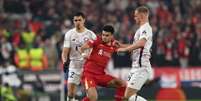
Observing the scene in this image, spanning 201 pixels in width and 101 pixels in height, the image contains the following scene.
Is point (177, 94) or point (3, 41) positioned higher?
point (3, 41)

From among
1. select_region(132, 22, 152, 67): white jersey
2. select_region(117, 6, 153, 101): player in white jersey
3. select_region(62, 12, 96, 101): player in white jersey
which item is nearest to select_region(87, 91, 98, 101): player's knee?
select_region(117, 6, 153, 101): player in white jersey

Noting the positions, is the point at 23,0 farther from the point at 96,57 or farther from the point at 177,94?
the point at 96,57

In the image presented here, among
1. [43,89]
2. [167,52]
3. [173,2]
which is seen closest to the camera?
[43,89]

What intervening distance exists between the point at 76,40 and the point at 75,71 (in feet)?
2.79

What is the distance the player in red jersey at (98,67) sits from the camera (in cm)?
1680

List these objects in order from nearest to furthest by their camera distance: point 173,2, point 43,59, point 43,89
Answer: point 43,89 < point 43,59 < point 173,2

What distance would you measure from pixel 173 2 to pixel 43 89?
11.6 m

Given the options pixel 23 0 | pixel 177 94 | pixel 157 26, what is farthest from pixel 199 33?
pixel 23 0

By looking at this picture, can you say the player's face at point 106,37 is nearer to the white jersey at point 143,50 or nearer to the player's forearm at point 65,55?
the white jersey at point 143,50

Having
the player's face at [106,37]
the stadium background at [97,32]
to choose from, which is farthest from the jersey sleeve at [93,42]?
the stadium background at [97,32]

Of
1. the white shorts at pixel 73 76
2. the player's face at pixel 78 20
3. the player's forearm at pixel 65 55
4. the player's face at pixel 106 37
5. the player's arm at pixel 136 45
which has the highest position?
the player's face at pixel 78 20

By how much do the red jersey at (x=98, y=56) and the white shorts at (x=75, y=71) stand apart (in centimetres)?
136

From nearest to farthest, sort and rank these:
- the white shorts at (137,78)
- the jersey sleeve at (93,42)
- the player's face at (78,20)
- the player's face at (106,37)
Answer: the white shorts at (137,78), the player's face at (106,37), the jersey sleeve at (93,42), the player's face at (78,20)

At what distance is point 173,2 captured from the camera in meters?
35.2
